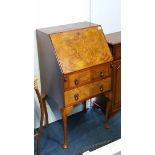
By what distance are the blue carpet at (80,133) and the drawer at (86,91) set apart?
0.44 meters

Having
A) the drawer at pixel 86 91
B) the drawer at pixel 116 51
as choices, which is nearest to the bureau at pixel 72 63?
the drawer at pixel 86 91

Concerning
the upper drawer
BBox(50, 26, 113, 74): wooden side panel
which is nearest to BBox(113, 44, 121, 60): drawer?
the upper drawer

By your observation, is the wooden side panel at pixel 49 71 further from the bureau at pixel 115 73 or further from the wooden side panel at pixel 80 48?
the bureau at pixel 115 73

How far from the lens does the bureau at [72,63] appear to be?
2.15 metres

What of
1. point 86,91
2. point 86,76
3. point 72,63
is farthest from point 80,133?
point 72,63

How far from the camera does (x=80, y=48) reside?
7.37 feet

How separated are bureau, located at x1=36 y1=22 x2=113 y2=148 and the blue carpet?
11cm

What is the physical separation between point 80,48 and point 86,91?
384 mm

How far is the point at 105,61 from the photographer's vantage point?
7.76 feet

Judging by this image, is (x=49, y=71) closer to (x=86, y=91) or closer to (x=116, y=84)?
(x=86, y=91)
